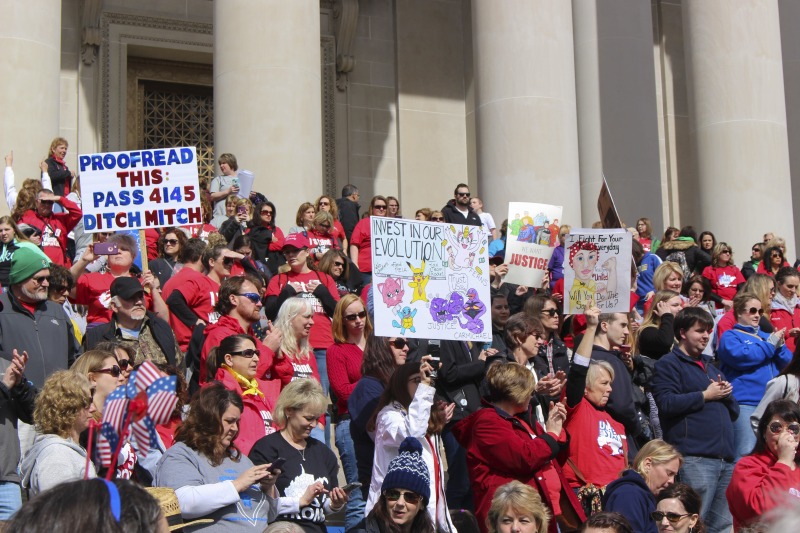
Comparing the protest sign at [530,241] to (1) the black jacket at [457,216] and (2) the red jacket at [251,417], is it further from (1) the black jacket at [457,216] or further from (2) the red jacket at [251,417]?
(2) the red jacket at [251,417]

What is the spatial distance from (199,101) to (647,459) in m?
16.2

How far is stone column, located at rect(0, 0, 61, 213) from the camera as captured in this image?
49.5 feet

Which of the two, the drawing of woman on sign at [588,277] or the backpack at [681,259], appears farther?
the backpack at [681,259]

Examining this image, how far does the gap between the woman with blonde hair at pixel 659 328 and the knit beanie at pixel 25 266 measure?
4.92m

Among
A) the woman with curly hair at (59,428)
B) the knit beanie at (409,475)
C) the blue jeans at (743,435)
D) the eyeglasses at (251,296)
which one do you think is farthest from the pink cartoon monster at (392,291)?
the blue jeans at (743,435)

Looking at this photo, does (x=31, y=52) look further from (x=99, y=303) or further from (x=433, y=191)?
(x=433, y=191)

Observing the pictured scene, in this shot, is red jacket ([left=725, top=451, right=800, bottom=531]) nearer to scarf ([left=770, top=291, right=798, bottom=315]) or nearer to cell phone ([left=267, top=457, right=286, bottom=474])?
cell phone ([left=267, top=457, right=286, bottom=474])

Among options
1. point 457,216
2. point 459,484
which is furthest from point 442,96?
point 459,484

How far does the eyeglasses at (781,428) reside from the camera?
7.98 metres

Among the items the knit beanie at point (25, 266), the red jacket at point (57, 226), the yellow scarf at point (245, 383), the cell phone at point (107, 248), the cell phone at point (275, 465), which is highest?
the red jacket at point (57, 226)

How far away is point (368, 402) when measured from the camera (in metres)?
8.45

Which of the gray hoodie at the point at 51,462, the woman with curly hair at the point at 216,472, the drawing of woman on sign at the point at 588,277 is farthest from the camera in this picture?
the drawing of woman on sign at the point at 588,277

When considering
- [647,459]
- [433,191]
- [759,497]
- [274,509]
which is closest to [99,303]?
[274,509]

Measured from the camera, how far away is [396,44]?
23625 mm
